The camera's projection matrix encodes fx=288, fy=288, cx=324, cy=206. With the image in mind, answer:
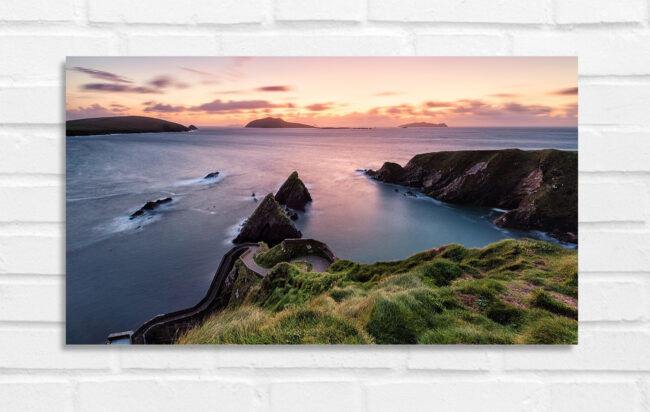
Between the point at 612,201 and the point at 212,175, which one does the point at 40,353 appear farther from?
the point at 612,201

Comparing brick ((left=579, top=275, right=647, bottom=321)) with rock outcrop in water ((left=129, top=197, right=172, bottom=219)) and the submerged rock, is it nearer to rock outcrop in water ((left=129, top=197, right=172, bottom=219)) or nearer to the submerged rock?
the submerged rock
